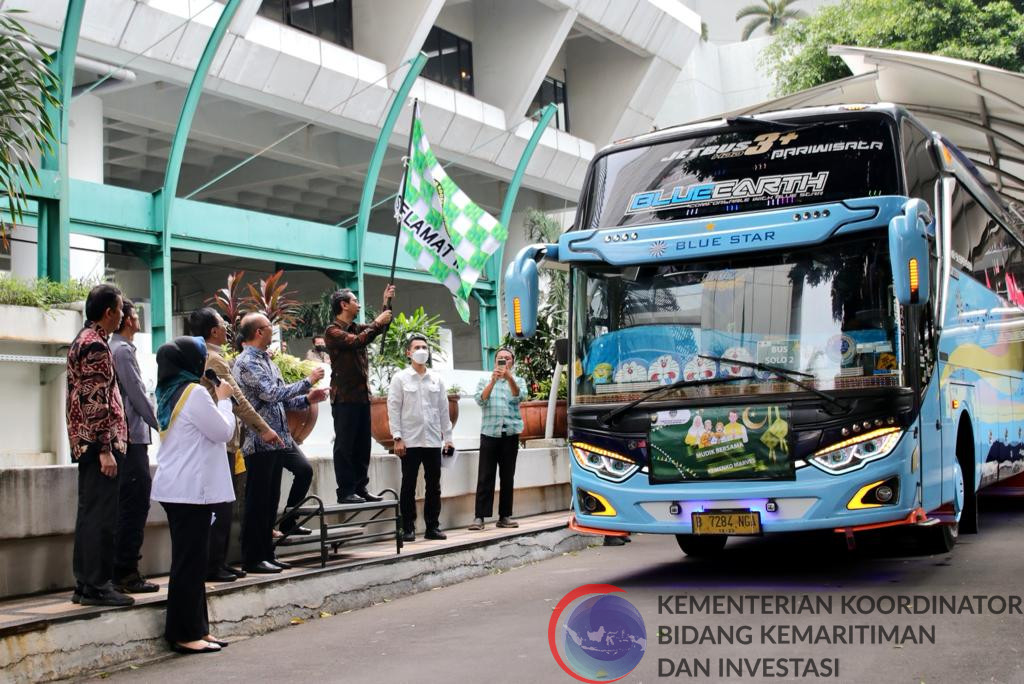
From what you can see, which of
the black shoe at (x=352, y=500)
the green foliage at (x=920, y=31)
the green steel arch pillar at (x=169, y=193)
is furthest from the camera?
the green foliage at (x=920, y=31)

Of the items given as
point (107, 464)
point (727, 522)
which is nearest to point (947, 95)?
point (727, 522)

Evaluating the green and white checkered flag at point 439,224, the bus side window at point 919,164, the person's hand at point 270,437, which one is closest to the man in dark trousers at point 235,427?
the person's hand at point 270,437

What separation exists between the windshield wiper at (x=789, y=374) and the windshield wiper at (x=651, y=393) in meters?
0.12

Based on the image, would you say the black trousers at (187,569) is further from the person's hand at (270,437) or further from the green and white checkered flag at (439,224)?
the green and white checkered flag at (439,224)

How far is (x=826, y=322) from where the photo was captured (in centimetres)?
793

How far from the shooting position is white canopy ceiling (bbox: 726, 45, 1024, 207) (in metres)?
18.1

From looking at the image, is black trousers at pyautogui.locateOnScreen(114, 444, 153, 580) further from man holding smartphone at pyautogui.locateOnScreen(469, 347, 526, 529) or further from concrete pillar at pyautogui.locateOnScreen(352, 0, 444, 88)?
concrete pillar at pyautogui.locateOnScreen(352, 0, 444, 88)

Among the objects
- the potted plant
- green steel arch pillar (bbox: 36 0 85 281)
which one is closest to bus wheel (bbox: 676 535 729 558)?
the potted plant

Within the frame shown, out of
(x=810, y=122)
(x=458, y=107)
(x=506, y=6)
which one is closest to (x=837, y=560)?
(x=810, y=122)

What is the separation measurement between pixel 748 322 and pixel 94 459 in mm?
4447

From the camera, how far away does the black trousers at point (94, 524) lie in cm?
678

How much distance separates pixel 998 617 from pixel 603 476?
2.90 m

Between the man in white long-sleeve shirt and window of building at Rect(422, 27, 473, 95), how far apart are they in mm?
19810

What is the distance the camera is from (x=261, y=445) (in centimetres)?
838
